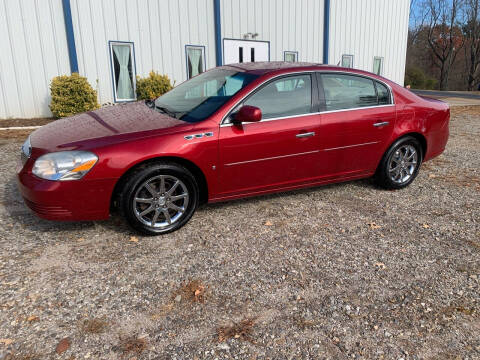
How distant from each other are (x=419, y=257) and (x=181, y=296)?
2144mm

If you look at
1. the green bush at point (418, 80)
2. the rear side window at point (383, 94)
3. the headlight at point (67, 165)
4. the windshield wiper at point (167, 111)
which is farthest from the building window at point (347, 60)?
the green bush at point (418, 80)

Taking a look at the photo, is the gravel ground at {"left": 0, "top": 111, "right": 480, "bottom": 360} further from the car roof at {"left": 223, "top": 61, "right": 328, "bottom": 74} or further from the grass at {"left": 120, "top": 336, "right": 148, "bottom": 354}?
the car roof at {"left": 223, "top": 61, "right": 328, "bottom": 74}

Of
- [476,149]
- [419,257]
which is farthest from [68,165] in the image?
[476,149]

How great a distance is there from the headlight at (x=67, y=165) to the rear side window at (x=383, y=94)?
342 cm

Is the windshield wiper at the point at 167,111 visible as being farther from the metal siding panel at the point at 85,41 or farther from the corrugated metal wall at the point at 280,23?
the corrugated metal wall at the point at 280,23

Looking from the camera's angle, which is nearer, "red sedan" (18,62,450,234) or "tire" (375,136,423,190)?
"red sedan" (18,62,450,234)

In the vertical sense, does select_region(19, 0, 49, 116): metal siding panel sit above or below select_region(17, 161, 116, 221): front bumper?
above

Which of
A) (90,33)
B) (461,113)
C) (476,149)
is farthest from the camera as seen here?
(461,113)

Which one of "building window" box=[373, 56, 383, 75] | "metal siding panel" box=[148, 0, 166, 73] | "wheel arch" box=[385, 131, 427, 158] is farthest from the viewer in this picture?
"building window" box=[373, 56, 383, 75]

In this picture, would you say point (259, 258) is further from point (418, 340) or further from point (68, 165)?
point (68, 165)

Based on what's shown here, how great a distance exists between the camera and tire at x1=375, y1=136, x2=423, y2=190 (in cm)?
491

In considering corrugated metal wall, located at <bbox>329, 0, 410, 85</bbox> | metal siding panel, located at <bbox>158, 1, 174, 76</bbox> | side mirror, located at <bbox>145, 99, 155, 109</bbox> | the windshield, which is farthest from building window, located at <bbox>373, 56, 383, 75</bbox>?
side mirror, located at <bbox>145, 99, 155, 109</bbox>

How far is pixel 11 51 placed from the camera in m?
9.66

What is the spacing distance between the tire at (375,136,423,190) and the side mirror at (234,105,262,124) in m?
2.04
